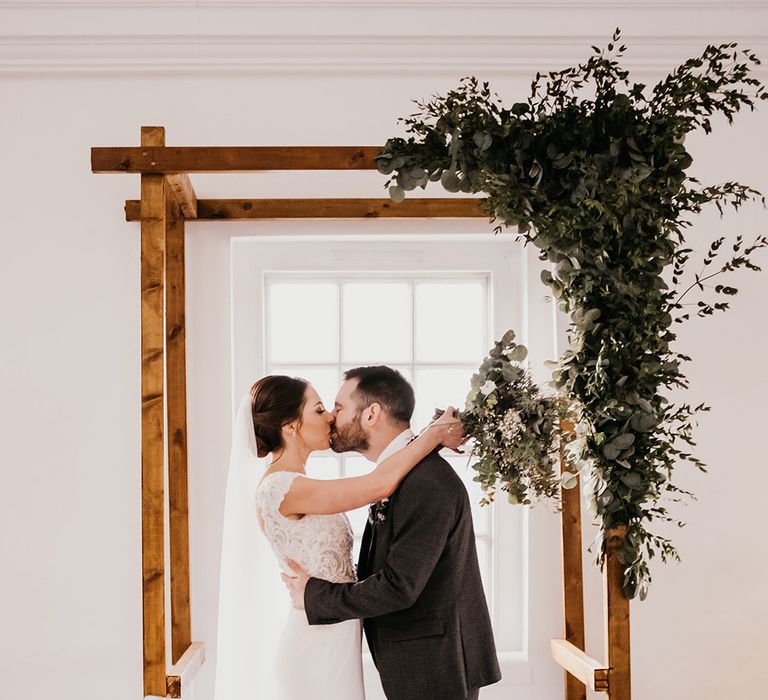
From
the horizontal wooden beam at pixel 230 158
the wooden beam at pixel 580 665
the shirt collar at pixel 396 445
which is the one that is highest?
the horizontal wooden beam at pixel 230 158

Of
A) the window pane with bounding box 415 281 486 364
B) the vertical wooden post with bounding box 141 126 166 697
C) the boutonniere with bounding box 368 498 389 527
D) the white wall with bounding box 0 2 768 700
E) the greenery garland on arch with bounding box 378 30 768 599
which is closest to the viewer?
the greenery garland on arch with bounding box 378 30 768 599

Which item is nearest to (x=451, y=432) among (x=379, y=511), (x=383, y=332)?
(x=379, y=511)

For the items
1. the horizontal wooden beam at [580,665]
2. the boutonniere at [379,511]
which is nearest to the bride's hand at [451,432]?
the boutonniere at [379,511]

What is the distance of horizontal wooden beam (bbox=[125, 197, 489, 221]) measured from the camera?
3045 millimetres

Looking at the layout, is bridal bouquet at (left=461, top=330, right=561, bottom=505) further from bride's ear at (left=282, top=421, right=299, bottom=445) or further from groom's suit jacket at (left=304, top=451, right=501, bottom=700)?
bride's ear at (left=282, top=421, right=299, bottom=445)

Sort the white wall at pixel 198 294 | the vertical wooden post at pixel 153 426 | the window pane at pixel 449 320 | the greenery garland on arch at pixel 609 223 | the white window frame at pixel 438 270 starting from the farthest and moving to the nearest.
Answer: the window pane at pixel 449 320
the white window frame at pixel 438 270
the white wall at pixel 198 294
the vertical wooden post at pixel 153 426
the greenery garland on arch at pixel 609 223

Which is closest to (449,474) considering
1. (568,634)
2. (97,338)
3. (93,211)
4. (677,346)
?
(568,634)

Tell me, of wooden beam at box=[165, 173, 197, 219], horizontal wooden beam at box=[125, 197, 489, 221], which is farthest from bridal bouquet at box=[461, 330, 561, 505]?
wooden beam at box=[165, 173, 197, 219]

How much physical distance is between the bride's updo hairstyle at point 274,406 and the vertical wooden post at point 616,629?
3.61 feet

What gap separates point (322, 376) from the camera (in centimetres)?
339

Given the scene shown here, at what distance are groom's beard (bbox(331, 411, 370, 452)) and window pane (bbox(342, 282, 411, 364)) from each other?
0.67 metres

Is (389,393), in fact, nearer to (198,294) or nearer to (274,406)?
(274,406)

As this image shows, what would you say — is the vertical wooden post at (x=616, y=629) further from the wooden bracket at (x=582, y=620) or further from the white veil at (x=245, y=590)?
the white veil at (x=245, y=590)

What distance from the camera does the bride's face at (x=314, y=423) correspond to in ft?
9.14
